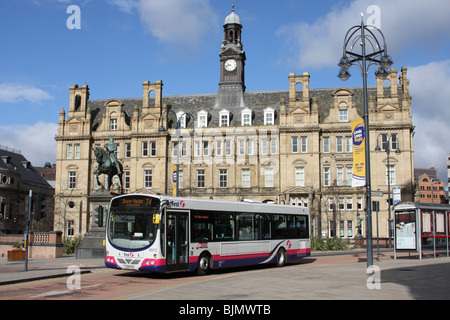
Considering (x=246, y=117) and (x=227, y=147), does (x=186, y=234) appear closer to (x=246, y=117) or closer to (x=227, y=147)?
(x=227, y=147)

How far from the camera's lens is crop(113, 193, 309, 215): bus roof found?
20.2 m

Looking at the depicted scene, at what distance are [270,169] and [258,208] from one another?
1527 inches

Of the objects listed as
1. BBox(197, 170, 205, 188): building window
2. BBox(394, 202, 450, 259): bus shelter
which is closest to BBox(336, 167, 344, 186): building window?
BBox(197, 170, 205, 188): building window

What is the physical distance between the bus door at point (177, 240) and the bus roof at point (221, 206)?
36 cm

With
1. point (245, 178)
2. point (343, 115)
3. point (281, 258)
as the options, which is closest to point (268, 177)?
point (245, 178)

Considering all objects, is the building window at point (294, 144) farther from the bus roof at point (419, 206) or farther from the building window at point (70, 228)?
the bus roof at point (419, 206)

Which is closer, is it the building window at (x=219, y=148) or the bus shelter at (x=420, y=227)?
the bus shelter at (x=420, y=227)

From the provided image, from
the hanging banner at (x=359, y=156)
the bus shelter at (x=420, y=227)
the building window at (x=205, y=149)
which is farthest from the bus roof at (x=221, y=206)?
the building window at (x=205, y=149)

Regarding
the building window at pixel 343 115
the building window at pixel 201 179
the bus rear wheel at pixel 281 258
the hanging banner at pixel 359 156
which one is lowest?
the bus rear wheel at pixel 281 258

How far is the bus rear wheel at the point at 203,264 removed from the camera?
21.2m

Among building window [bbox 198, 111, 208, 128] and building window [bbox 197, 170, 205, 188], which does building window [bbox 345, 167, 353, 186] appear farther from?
building window [bbox 198, 111, 208, 128]

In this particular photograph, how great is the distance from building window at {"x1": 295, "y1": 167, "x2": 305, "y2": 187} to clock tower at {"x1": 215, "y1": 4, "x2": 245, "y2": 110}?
12849 mm

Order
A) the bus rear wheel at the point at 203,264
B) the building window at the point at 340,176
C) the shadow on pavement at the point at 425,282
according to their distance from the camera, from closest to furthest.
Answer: the shadow on pavement at the point at 425,282, the bus rear wheel at the point at 203,264, the building window at the point at 340,176
